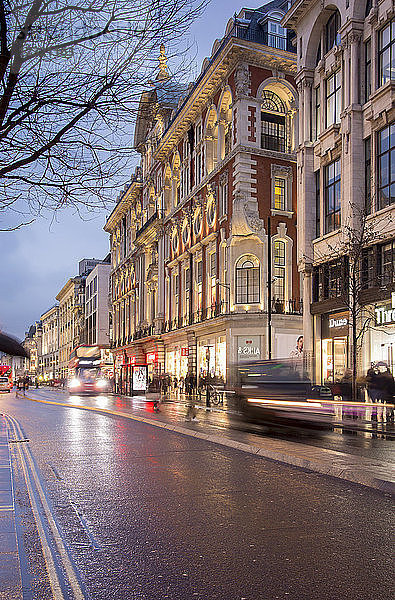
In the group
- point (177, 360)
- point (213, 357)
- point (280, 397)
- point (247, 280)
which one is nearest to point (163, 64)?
point (280, 397)

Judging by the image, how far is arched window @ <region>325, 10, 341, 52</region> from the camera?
32.8m

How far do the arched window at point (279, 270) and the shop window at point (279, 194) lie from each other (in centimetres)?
271

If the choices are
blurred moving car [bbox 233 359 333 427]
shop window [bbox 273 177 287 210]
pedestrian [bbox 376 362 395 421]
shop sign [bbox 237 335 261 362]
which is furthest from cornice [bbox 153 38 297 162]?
pedestrian [bbox 376 362 395 421]

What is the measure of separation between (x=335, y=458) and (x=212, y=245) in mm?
38220

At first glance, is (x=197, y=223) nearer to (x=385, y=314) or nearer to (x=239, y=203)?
(x=239, y=203)

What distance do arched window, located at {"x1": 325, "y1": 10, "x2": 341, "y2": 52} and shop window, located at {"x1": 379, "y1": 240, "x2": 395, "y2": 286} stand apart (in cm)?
1134

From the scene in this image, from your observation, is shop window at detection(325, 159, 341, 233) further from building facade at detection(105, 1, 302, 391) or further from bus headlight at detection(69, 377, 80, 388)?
bus headlight at detection(69, 377, 80, 388)

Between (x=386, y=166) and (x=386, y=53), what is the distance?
4.92 m

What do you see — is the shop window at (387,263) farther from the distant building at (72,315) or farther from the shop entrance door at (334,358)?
the distant building at (72,315)

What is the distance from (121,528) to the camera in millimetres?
7781

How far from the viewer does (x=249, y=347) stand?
44.2 metres

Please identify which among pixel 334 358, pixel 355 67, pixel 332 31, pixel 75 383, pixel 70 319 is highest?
pixel 332 31

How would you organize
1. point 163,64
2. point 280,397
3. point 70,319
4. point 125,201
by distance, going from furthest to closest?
point 70,319 < point 125,201 < point 280,397 < point 163,64

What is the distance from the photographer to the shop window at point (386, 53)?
90.9ft
